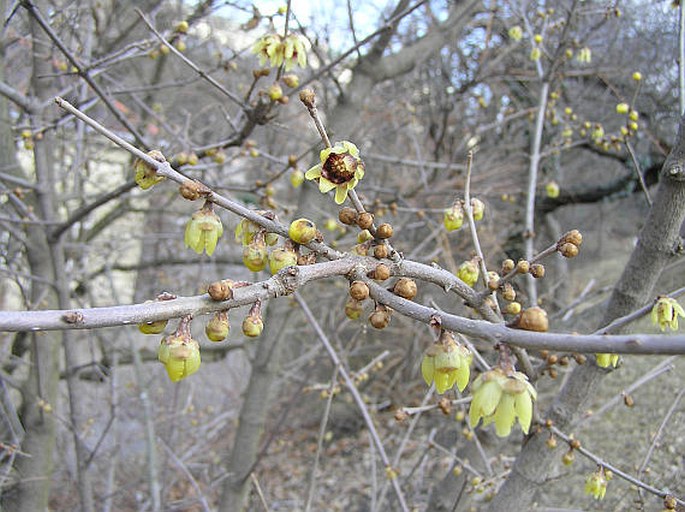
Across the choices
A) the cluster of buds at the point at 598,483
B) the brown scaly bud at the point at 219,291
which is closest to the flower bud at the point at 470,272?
the brown scaly bud at the point at 219,291

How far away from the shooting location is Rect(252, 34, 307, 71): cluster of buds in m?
1.97

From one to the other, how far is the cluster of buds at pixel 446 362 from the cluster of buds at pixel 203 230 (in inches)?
20.3

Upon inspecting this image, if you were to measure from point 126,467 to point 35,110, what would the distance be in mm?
5102

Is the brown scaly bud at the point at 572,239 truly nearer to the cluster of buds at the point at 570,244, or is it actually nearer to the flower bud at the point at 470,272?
the cluster of buds at the point at 570,244

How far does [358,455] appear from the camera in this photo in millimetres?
7246

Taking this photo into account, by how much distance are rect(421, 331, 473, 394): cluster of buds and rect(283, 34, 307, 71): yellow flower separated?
4.45 feet

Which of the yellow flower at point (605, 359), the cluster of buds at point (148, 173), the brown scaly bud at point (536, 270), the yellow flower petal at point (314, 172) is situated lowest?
the yellow flower at point (605, 359)

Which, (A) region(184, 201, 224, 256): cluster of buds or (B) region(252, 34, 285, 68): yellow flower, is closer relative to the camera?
(A) region(184, 201, 224, 256): cluster of buds

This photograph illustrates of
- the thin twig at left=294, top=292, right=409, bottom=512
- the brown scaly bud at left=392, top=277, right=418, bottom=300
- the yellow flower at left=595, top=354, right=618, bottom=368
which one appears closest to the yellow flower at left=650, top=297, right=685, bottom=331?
the yellow flower at left=595, top=354, right=618, bottom=368

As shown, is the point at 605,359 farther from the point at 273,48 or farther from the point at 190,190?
the point at 273,48

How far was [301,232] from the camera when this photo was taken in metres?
1.06

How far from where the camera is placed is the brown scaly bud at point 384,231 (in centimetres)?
110

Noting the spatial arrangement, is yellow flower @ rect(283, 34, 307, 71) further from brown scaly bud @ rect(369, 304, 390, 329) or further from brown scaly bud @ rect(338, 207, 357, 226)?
brown scaly bud @ rect(369, 304, 390, 329)

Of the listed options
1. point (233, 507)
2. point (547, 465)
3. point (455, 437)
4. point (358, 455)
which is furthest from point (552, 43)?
point (358, 455)
